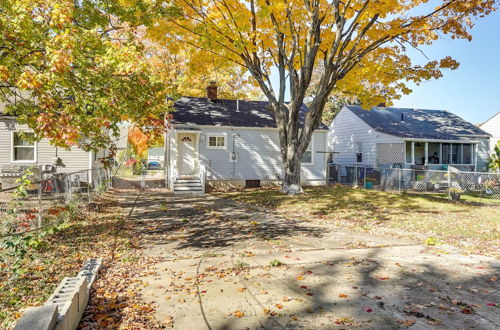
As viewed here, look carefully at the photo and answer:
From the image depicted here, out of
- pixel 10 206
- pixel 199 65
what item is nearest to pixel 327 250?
pixel 10 206

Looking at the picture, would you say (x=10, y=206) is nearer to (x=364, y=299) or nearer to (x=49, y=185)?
(x=49, y=185)

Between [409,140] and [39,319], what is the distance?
75.9 ft

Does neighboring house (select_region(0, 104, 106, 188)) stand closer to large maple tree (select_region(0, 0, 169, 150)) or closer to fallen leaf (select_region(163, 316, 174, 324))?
large maple tree (select_region(0, 0, 169, 150))

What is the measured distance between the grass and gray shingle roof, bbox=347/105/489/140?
10243 mm

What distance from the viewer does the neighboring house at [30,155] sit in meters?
16.9

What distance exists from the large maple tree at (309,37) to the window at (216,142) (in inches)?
192

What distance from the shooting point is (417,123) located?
2631cm

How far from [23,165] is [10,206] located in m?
12.5

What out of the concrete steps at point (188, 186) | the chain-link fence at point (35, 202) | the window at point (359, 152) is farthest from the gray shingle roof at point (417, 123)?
the chain-link fence at point (35, 202)

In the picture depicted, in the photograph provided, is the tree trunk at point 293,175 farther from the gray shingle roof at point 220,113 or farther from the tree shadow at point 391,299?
the tree shadow at point 391,299

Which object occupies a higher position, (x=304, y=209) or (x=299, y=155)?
(x=299, y=155)

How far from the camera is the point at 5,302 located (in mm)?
4254

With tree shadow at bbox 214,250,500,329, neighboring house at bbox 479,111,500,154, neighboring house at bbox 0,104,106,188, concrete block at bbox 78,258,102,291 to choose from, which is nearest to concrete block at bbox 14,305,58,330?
concrete block at bbox 78,258,102,291

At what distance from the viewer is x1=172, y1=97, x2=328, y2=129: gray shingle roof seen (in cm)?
1998
